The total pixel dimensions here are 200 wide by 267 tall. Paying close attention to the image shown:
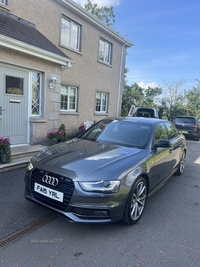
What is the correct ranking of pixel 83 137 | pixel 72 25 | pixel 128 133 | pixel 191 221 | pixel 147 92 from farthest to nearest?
pixel 147 92 → pixel 72 25 → pixel 83 137 → pixel 128 133 → pixel 191 221

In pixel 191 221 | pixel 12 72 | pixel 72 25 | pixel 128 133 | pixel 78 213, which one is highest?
pixel 72 25

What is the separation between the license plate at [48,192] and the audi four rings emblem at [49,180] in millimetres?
83

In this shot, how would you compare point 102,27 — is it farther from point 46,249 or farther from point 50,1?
point 46,249

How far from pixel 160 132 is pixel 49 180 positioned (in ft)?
8.25

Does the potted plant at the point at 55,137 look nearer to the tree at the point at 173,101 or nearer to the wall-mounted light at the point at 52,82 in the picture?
the wall-mounted light at the point at 52,82

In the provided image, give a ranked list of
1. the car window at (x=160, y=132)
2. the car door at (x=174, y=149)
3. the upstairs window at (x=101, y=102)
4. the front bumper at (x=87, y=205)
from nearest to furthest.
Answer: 1. the front bumper at (x=87, y=205)
2. the car window at (x=160, y=132)
3. the car door at (x=174, y=149)
4. the upstairs window at (x=101, y=102)

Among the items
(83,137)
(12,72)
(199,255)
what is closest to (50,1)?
(12,72)

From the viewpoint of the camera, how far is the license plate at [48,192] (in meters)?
2.53

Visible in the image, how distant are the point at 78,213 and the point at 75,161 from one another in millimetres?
690

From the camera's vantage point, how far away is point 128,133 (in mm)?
3867

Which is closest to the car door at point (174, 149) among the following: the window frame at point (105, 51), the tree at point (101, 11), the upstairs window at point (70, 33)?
the upstairs window at point (70, 33)

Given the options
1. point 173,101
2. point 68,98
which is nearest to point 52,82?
point 68,98

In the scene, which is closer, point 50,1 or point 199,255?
point 199,255

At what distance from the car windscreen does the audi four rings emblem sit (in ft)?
4.71
